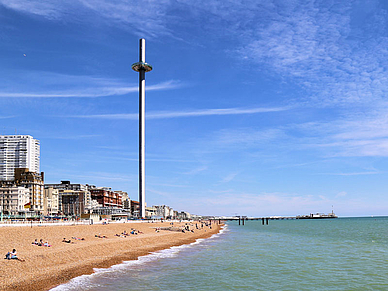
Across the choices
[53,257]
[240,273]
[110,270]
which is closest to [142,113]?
[53,257]

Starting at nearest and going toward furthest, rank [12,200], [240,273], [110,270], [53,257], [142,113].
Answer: [110,270], [240,273], [53,257], [12,200], [142,113]

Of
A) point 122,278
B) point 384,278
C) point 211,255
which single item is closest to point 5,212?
point 211,255

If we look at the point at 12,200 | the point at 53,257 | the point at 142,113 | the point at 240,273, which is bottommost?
the point at 240,273

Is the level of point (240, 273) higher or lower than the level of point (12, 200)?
lower

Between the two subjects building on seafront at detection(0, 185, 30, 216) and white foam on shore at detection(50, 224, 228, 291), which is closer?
white foam on shore at detection(50, 224, 228, 291)

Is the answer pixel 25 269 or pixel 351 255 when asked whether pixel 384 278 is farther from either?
pixel 25 269

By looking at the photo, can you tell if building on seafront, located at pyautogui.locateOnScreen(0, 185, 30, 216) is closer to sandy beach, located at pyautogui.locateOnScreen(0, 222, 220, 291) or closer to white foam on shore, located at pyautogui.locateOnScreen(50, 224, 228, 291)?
sandy beach, located at pyautogui.locateOnScreen(0, 222, 220, 291)

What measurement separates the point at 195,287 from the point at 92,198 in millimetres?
171174

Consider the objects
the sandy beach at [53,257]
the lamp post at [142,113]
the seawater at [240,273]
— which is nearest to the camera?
the sandy beach at [53,257]

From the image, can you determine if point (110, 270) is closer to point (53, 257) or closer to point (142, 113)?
point (53, 257)

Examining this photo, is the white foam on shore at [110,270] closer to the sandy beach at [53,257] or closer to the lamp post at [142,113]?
the sandy beach at [53,257]

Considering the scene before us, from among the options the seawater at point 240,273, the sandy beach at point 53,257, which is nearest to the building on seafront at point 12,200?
the sandy beach at point 53,257

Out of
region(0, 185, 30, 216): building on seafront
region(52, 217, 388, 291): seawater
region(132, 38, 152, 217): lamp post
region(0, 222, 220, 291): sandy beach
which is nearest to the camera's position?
region(0, 222, 220, 291): sandy beach

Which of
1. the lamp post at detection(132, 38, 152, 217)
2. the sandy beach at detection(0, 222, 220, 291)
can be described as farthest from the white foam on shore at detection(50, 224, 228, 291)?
the lamp post at detection(132, 38, 152, 217)
